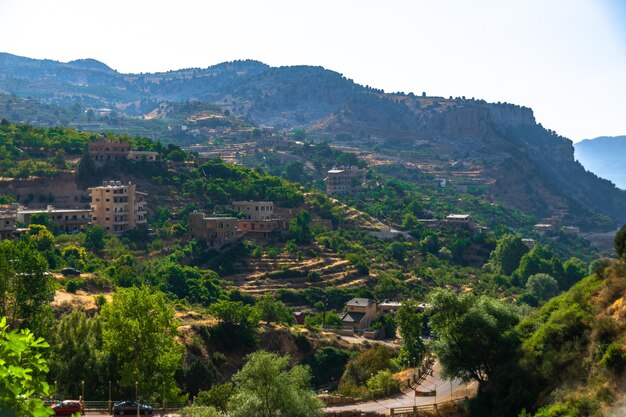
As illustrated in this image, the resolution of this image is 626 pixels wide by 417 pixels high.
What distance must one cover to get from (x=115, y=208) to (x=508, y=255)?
4667cm

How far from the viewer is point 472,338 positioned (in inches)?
1383

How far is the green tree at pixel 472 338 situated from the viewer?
34938mm

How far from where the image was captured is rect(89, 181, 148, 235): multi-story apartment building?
8538cm

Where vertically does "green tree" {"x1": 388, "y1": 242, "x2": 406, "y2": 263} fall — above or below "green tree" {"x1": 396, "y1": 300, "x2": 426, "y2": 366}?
below

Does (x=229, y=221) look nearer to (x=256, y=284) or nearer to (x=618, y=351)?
(x=256, y=284)

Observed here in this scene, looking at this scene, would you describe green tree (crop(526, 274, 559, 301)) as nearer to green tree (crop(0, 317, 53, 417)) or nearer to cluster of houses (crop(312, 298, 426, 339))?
cluster of houses (crop(312, 298, 426, 339))

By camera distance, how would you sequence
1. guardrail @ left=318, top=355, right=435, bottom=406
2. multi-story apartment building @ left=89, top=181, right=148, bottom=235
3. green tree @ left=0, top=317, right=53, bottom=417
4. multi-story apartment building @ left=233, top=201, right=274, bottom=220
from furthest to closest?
multi-story apartment building @ left=233, top=201, right=274, bottom=220 < multi-story apartment building @ left=89, top=181, right=148, bottom=235 < guardrail @ left=318, top=355, right=435, bottom=406 < green tree @ left=0, top=317, right=53, bottom=417

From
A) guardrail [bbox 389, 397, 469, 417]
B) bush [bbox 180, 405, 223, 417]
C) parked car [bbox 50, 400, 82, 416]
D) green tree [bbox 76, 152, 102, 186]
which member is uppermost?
green tree [bbox 76, 152, 102, 186]

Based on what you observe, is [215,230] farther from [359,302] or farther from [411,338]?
[411,338]

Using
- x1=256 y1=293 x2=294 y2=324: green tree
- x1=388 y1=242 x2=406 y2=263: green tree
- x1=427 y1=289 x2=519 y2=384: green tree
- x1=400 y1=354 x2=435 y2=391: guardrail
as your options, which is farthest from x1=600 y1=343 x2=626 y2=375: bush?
x1=388 y1=242 x2=406 y2=263: green tree

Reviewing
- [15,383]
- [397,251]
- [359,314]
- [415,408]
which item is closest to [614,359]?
[415,408]

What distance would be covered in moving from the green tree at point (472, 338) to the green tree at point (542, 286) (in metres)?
55.1

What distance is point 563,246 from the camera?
148000 millimetres

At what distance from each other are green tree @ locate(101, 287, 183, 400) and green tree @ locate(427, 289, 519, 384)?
11.7 m
